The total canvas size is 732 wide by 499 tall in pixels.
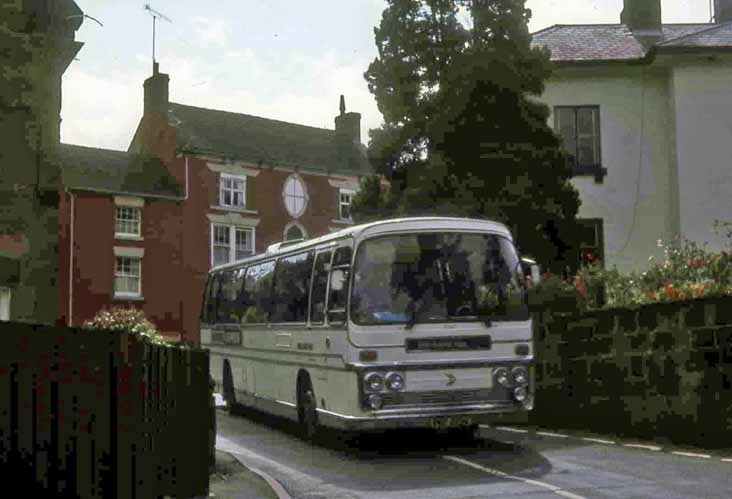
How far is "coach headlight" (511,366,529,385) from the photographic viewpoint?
14.0 meters

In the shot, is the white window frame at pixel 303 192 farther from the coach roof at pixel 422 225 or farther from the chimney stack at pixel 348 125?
the coach roof at pixel 422 225

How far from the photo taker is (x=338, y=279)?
14.4m

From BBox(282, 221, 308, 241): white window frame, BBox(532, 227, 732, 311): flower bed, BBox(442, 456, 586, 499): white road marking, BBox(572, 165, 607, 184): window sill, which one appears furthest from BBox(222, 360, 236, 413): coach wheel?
BBox(282, 221, 308, 241): white window frame

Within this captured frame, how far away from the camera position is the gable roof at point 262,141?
52.4m

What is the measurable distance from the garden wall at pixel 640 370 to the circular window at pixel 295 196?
37041mm

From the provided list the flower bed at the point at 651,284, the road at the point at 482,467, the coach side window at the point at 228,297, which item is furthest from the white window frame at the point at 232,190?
the road at the point at 482,467

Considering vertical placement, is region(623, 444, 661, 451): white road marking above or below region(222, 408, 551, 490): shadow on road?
above

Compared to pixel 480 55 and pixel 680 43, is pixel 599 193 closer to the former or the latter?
pixel 680 43

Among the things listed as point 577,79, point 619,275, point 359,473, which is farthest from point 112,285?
point 359,473

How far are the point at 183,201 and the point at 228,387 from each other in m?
28.8

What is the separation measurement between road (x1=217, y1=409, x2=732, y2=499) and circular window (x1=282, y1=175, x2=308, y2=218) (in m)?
37.6

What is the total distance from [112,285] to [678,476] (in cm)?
3790

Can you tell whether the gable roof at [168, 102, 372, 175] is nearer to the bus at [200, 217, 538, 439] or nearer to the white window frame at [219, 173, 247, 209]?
the white window frame at [219, 173, 247, 209]

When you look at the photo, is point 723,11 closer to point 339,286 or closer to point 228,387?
point 228,387
